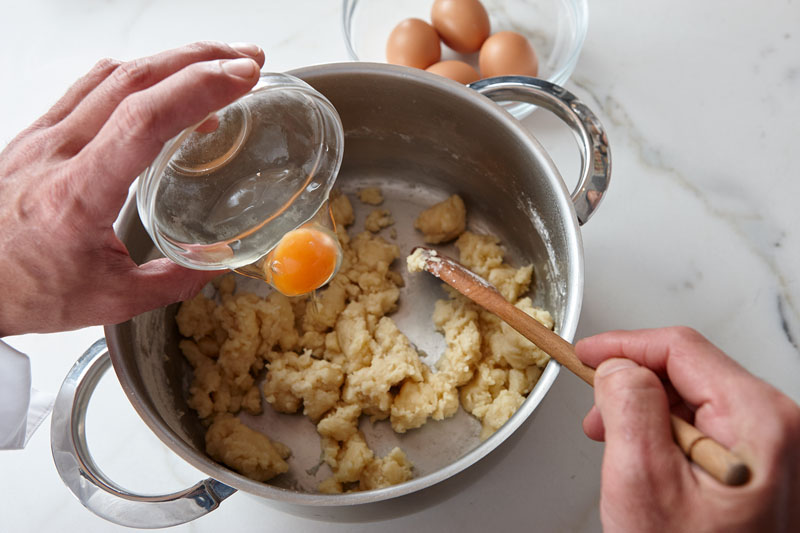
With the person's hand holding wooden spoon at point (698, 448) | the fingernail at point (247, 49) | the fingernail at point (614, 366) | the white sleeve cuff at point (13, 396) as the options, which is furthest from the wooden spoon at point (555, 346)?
the white sleeve cuff at point (13, 396)

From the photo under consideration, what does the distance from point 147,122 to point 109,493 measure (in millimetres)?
716

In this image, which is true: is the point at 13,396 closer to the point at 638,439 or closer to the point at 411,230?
the point at 411,230

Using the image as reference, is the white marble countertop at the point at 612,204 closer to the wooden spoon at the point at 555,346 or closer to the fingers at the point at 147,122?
the wooden spoon at the point at 555,346

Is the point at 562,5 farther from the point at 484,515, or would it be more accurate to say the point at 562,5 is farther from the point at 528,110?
the point at 484,515

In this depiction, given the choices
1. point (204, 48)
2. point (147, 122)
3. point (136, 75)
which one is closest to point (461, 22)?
point (204, 48)

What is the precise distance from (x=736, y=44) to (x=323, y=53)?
Result: 1360mm

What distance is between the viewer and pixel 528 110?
189 centimetres

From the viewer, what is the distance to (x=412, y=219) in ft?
6.43

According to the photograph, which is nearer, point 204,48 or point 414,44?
point 204,48

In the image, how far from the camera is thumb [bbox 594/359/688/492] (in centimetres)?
86

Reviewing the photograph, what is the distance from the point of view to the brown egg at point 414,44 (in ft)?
6.24

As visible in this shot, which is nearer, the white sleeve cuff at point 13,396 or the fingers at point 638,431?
the fingers at point 638,431

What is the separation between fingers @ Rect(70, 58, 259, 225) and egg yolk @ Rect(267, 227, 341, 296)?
17.7 inches

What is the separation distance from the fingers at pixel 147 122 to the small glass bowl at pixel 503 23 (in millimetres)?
1118
